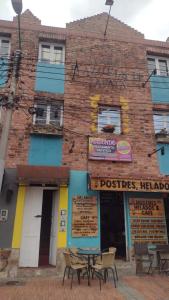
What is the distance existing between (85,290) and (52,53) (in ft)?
31.5

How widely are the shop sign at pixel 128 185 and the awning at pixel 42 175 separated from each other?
105 centimetres

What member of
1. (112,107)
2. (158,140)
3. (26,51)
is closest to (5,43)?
(26,51)

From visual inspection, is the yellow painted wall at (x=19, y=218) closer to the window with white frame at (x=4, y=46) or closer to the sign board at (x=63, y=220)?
the sign board at (x=63, y=220)

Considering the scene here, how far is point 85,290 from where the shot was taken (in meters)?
6.43

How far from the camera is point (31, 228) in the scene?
840cm

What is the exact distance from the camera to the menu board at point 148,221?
28.7 ft

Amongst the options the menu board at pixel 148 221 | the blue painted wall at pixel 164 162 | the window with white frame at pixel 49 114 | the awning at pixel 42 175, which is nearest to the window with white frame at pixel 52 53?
the window with white frame at pixel 49 114

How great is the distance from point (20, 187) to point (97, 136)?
11.6 ft

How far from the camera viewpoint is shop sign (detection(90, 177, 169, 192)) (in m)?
8.30

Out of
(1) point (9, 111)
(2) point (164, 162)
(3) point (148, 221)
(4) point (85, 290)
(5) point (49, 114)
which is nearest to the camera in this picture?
(4) point (85, 290)

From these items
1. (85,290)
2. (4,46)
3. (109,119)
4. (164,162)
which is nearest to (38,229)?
(85,290)

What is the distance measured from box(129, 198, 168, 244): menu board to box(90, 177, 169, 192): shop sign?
2.81 ft

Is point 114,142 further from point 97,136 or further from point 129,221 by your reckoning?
point 129,221

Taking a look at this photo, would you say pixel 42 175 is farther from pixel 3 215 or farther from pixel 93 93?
pixel 93 93
